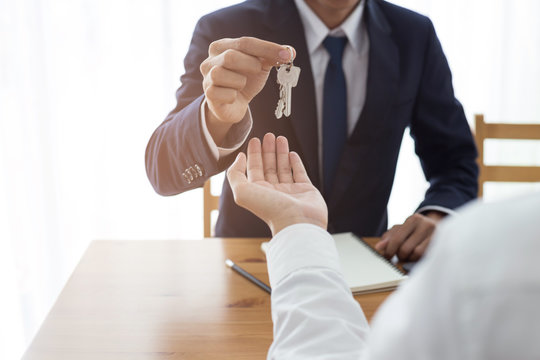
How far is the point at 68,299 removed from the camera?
0.66 meters

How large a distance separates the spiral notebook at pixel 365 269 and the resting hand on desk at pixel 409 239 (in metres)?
0.03

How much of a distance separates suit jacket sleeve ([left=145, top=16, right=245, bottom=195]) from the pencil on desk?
0.12 meters

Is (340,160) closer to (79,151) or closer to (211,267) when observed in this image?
(211,267)

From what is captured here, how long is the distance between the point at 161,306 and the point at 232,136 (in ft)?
0.78

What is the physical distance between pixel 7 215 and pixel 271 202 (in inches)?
51.6

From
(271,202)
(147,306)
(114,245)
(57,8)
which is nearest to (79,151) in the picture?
(57,8)

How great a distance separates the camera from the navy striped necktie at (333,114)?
3.02ft

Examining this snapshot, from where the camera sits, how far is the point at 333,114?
92cm

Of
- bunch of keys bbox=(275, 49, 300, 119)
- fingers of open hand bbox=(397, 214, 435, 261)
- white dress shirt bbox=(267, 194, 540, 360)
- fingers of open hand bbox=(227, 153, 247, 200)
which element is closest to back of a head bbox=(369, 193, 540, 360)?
white dress shirt bbox=(267, 194, 540, 360)

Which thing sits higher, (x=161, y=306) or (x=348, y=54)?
(x=348, y=54)

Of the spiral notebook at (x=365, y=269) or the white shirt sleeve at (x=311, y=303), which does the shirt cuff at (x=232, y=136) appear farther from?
the white shirt sleeve at (x=311, y=303)

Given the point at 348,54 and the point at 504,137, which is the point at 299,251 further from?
the point at 504,137

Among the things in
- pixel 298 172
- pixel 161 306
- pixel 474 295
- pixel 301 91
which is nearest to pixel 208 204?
pixel 301 91

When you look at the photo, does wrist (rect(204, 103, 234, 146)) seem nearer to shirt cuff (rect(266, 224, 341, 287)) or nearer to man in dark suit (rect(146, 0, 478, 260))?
man in dark suit (rect(146, 0, 478, 260))
